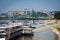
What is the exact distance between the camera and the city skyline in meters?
3.50

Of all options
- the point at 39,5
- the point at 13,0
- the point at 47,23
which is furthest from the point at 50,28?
the point at 13,0

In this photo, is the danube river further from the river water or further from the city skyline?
the city skyline

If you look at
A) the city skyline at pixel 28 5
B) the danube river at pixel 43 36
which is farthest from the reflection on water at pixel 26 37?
the city skyline at pixel 28 5

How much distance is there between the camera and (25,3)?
3.51 metres

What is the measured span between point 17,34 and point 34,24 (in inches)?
17.9

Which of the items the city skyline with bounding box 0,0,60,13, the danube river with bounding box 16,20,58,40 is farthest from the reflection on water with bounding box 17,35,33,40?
the city skyline with bounding box 0,0,60,13

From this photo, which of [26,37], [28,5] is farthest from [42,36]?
[28,5]

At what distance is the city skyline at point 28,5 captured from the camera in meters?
3.50

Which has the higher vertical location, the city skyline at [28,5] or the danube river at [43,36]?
the city skyline at [28,5]

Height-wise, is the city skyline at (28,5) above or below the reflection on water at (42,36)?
above

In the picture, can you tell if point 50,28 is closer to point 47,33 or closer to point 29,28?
point 47,33

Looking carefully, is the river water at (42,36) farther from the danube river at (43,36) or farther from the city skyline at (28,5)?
the city skyline at (28,5)

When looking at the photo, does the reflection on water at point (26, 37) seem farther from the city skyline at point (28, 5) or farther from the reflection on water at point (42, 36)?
the city skyline at point (28, 5)

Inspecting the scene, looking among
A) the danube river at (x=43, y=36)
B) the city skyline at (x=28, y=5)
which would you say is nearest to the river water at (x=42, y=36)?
the danube river at (x=43, y=36)
